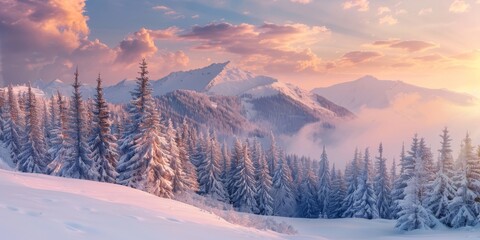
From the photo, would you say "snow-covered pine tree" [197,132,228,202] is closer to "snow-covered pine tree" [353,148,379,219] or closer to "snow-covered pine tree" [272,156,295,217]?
"snow-covered pine tree" [272,156,295,217]

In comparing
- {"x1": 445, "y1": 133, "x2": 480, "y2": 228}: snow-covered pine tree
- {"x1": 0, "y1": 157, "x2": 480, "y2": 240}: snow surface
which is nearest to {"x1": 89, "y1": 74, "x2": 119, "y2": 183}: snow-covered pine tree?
{"x1": 0, "y1": 157, "x2": 480, "y2": 240}: snow surface

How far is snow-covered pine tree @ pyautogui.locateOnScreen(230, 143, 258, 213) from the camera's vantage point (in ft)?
199

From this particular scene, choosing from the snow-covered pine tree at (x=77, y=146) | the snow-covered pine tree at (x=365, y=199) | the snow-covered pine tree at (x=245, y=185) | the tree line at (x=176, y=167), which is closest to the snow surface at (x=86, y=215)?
the tree line at (x=176, y=167)

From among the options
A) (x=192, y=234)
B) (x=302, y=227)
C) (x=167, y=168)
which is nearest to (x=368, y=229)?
(x=302, y=227)

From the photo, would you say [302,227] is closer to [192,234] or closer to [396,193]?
[396,193]

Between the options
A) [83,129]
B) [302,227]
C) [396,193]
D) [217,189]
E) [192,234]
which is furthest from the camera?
[217,189]

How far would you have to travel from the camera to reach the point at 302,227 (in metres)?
41.6

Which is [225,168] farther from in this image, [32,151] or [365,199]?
[32,151]

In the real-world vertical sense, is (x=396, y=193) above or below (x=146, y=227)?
below

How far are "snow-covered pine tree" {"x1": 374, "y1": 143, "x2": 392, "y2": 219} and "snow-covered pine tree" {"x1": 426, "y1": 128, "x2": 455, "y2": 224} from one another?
22478 millimetres

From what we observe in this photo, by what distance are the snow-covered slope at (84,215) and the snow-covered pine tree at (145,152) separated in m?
18.0

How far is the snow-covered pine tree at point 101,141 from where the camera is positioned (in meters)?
37.1

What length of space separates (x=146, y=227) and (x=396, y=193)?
155 feet

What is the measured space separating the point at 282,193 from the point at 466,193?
35.9 metres
